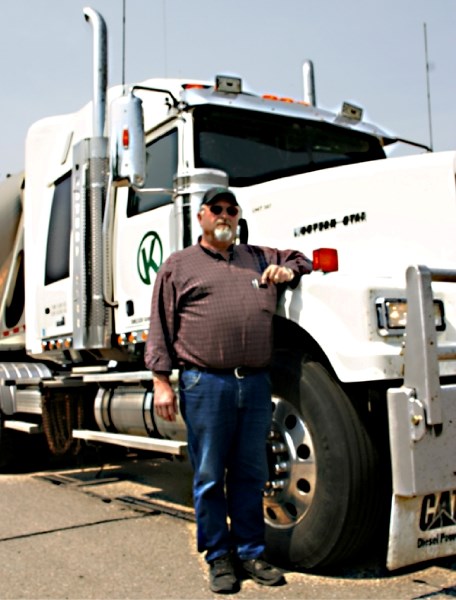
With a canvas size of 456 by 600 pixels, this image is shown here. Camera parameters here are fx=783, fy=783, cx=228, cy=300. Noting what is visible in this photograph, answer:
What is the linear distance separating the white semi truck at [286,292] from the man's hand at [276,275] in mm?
119

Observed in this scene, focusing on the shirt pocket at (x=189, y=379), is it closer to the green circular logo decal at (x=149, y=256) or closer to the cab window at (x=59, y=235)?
the green circular logo decal at (x=149, y=256)

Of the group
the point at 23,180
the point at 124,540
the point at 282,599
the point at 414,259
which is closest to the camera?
the point at 282,599

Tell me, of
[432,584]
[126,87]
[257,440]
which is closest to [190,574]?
[257,440]

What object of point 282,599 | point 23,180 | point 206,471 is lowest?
point 282,599

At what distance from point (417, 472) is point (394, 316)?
75 centimetres

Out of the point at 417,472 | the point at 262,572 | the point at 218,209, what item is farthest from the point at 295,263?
the point at 262,572

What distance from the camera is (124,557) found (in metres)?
4.32

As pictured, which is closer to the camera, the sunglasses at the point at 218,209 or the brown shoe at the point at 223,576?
the brown shoe at the point at 223,576

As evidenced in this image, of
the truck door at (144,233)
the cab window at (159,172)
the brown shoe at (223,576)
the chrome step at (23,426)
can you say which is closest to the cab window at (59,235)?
the truck door at (144,233)

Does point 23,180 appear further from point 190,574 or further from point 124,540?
point 190,574

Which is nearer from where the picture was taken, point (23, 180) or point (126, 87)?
point (126, 87)

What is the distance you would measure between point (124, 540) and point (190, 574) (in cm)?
84

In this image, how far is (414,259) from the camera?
425 cm

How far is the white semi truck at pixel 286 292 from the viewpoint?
3467 mm
